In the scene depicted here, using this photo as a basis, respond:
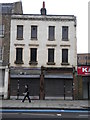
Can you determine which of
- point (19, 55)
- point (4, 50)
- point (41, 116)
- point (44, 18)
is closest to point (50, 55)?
point (19, 55)

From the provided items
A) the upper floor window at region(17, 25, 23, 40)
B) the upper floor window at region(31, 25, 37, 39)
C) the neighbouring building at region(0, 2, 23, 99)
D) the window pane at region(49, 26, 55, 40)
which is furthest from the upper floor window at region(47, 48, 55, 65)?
the neighbouring building at region(0, 2, 23, 99)

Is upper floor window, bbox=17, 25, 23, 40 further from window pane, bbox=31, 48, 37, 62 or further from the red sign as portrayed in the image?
the red sign

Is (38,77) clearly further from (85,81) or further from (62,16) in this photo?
(62,16)

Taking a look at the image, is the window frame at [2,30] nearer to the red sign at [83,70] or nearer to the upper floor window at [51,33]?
the upper floor window at [51,33]

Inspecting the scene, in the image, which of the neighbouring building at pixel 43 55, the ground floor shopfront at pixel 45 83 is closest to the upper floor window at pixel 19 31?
the neighbouring building at pixel 43 55

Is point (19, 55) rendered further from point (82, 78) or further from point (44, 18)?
point (82, 78)

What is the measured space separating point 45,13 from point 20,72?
24.8 feet

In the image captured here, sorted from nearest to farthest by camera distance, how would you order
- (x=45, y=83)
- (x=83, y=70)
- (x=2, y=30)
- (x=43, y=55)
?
(x=83, y=70)
(x=45, y=83)
(x=43, y=55)
(x=2, y=30)

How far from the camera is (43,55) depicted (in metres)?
26.0

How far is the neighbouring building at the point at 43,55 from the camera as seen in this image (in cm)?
2559

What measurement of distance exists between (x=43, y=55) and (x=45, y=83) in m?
3.01

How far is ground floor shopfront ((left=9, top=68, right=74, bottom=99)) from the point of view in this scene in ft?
83.8

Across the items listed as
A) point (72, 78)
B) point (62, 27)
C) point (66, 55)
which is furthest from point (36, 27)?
point (72, 78)

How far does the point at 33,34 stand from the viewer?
1043 inches
